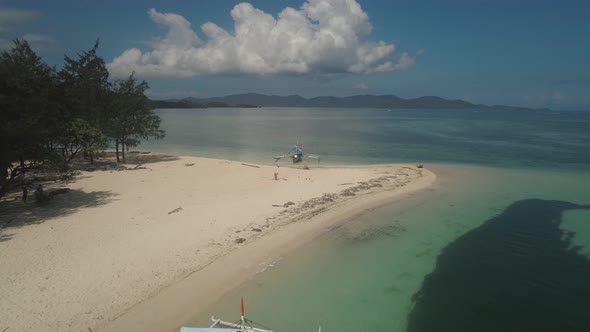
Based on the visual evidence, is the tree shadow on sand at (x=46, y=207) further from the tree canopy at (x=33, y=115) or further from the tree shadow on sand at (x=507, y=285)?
the tree shadow on sand at (x=507, y=285)

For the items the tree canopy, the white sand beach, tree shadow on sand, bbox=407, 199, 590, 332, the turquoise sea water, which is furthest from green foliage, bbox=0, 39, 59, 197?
tree shadow on sand, bbox=407, 199, 590, 332

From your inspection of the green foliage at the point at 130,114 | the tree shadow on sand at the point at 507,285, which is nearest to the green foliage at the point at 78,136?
the green foliage at the point at 130,114

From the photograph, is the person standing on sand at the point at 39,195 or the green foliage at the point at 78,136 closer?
the person standing on sand at the point at 39,195

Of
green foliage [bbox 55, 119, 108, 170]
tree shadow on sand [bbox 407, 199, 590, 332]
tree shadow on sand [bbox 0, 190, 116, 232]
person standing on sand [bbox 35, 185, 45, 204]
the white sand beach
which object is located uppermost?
green foliage [bbox 55, 119, 108, 170]

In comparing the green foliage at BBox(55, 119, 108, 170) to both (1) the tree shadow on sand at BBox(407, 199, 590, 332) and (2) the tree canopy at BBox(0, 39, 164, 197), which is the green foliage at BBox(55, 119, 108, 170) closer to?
(2) the tree canopy at BBox(0, 39, 164, 197)

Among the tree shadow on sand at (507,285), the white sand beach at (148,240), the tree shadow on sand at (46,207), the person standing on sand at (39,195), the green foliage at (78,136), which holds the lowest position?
the tree shadow on sand at (507,285)

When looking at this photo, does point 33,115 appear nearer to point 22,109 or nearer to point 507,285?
point 22,109

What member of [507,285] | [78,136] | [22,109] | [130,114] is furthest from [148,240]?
[130,114]
